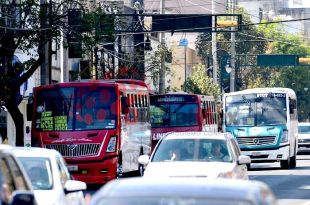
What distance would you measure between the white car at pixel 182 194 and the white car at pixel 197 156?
11.0 metres

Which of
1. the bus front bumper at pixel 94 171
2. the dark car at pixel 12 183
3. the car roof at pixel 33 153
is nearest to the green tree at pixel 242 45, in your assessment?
the bus front bumper at pixel 94 171

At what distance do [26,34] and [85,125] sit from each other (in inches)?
220

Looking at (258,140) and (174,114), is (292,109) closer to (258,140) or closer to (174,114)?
(258,140)

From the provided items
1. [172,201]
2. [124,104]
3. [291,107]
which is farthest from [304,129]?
[172,201]

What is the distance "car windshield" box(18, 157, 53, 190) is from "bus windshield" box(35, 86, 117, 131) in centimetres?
1578

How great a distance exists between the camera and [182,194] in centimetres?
917

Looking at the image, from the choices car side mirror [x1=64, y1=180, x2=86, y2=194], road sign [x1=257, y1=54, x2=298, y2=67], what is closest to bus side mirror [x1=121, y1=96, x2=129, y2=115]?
car side mirror [x1=64, y1=180, x2=86, y2=194]

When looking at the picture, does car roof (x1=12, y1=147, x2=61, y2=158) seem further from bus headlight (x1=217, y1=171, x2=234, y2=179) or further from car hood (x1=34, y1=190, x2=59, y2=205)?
bus headlight (x1=217, y1=171, x2=234, y2=179)

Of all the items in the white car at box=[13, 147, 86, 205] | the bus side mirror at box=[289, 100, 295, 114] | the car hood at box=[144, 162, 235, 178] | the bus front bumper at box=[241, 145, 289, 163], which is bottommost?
the bus front bumper at box=[241, 145, 289, 163]

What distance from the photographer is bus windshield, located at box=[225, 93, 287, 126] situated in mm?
43188

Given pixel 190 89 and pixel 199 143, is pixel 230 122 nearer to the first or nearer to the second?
pixel 199 143

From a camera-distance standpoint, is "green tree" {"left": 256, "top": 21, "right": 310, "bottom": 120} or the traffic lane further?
"green tree" {"left": 256, "top": 21, "right": 310, "bottom": 120}

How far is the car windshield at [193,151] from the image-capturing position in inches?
856

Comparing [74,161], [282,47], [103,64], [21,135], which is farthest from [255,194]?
[282,47]
